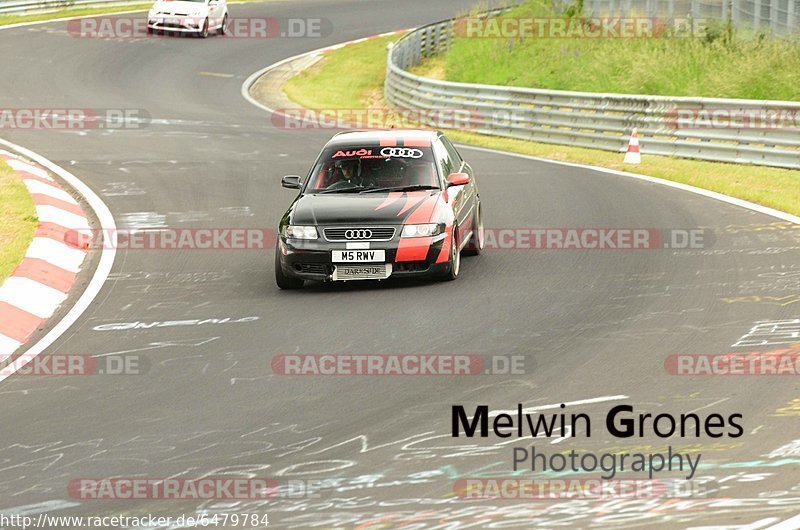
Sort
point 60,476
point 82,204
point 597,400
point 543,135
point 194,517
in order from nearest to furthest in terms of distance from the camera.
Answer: point 194,517 → point 60,476 → point 597,400 → point 82,204 → point 543,135

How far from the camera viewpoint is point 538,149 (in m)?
25.4

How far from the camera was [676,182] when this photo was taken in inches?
783

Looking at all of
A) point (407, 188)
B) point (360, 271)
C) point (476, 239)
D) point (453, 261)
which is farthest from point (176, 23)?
point (360, 271)

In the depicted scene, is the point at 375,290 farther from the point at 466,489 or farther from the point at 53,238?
the point at 466,489

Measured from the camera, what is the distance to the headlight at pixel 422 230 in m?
12.7

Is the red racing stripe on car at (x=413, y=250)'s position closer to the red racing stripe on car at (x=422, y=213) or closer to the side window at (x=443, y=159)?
the red racing stripe on car at (x=422, y=213)

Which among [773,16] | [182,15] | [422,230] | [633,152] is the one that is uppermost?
[773,16]

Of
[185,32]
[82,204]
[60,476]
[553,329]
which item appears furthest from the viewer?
[185,32]

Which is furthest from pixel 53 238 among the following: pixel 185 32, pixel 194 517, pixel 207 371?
pixel 185 32

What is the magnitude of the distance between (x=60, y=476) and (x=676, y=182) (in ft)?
45.8

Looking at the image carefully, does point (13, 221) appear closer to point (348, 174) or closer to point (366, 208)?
point (348, 174)

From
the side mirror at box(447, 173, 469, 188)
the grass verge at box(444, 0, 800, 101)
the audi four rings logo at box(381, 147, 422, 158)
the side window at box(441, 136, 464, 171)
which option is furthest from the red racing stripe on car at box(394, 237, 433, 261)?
the grass verge at box(444, 0, 800, 101)

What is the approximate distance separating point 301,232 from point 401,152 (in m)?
1.72

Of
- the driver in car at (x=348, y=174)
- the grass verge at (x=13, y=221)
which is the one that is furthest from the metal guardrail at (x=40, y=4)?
the driver in car at (x=348, y=174)
